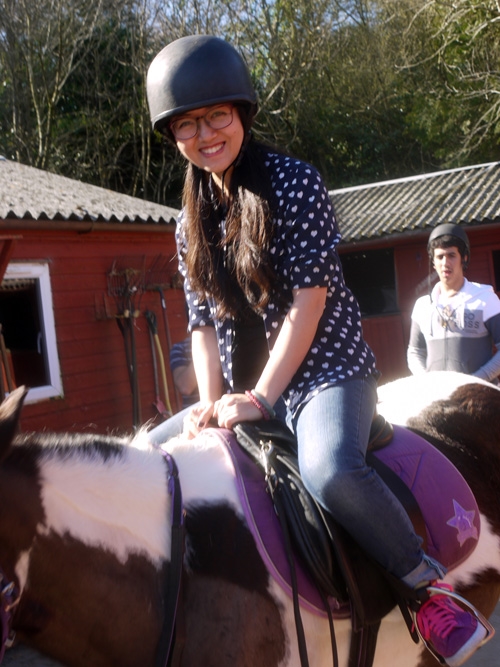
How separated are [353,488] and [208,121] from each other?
1.23 meters

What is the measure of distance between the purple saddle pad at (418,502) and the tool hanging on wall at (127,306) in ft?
23.6

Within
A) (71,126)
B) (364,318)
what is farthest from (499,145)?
(71,126)

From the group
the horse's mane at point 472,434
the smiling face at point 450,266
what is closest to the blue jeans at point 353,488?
the horse's mane at point 472,434

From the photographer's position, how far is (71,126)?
21.6m

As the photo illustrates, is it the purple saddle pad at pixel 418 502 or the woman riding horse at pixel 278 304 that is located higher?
the woman riding horse at pixel 278 304

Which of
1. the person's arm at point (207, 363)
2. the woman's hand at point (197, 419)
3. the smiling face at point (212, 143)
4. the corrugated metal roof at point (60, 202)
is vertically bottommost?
the woman's hand at point (197, 419)

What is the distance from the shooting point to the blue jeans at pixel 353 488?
2029 millimetres

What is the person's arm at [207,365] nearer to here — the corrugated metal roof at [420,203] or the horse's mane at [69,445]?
the horse's mane at [69,445]

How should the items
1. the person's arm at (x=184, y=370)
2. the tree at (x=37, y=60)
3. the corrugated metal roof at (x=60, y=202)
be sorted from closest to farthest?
the person's arm at (x=184, y=370)
the corrugated metal roof at (x=60, y=202)
the tree at (x=37, y=60)

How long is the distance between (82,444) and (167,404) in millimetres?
8033

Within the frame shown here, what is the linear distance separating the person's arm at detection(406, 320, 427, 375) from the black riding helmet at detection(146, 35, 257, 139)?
327 centimetres

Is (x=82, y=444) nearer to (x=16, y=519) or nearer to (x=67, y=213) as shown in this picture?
(x=16, y=519)

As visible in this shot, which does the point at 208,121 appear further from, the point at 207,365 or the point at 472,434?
the point at 472,434

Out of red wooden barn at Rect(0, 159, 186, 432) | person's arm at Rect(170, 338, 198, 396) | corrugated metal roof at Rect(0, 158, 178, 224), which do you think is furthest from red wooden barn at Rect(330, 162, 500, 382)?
person's arm at Rect(170, 338, 198, 396)
